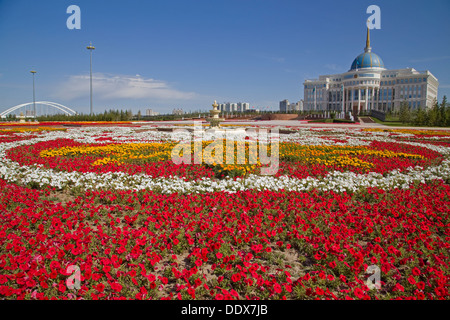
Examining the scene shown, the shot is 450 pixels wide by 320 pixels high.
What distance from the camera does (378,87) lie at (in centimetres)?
9644

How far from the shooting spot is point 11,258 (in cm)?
299

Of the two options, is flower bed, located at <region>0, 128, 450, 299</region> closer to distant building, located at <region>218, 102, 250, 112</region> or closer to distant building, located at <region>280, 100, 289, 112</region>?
distant building, located at <region>218, 102, 250, 112</region>

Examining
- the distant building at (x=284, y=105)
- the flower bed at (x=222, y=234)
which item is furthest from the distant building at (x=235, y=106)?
the flower bed at (x=222, y=234)

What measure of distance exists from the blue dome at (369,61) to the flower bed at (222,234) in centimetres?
10854

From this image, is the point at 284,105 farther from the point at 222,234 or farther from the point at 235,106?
the point at 222,234

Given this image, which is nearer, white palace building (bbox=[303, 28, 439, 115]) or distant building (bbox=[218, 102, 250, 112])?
white palace building (bbox=[303, 28, 439, 115])

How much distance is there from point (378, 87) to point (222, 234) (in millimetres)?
111333

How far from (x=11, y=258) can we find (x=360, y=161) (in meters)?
8.74

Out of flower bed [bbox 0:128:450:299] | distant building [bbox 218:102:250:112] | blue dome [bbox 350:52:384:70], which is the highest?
blue dome [bbox 350:52:384:70]

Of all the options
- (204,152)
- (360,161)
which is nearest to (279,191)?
(360,161)

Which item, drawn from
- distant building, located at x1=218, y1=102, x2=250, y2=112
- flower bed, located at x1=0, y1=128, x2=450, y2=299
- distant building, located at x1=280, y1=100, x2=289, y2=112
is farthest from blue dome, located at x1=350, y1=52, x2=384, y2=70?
flower bed, located at x1=0, y1=128, x2=450, y2=299

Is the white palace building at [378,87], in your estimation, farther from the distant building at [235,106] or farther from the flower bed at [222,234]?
the flower bed at [222,234]

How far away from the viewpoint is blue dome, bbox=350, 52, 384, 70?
9875 cm
